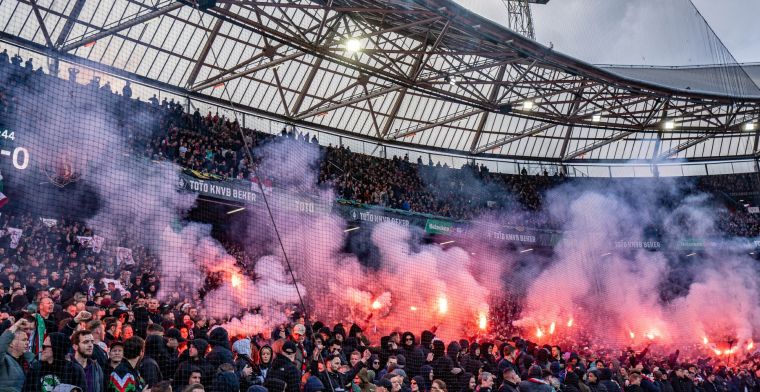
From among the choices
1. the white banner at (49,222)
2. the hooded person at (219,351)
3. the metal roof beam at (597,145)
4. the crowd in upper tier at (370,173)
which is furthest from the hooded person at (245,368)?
the metal roof beam at (597,145)

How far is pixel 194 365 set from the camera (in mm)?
5293

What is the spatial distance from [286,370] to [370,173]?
540 inches

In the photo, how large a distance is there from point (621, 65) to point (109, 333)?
771 inches

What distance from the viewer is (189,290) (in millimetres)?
13094

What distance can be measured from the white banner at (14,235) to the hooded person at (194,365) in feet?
18.5

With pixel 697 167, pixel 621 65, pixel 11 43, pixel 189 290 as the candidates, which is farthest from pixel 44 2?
pixel 697 167

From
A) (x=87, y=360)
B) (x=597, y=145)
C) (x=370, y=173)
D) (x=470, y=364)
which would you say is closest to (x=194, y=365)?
(x=87, y=360)

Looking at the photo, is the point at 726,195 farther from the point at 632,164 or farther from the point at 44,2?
the point at 44,2

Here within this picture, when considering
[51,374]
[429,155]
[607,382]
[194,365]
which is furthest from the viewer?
[429,155]

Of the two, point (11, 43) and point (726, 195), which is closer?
point (11, 43)

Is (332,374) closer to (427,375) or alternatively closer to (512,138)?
(427,375)

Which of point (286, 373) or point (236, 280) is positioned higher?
point (236, 280)

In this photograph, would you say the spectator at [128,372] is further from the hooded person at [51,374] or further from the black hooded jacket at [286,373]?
the black hooded jacket at [286,373]

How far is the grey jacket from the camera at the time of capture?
4.23m
